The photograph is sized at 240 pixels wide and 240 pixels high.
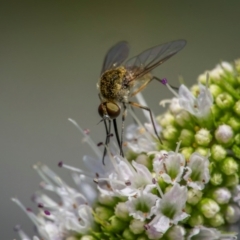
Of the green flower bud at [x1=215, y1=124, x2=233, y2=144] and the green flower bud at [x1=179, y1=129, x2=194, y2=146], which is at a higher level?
the green flower bud at [x1=179, y1=129, x2=194, y2=146]

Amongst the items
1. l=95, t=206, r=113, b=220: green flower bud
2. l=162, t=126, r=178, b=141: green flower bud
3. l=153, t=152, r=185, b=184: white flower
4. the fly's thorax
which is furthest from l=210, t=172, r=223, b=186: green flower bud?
the fly's thorax

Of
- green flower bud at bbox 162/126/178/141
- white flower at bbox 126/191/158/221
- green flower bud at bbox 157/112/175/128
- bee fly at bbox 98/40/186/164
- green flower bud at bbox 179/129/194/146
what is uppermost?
bee fly at bbox 98/40/186/164

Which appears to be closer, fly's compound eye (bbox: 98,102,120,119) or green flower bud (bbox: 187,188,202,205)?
green flower bud (bbox: 187,188,202,205)

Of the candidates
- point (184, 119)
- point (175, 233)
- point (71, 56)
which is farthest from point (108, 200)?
point (71, 56)

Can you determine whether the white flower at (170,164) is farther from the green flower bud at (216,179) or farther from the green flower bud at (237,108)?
the green flower bud at (237,108)

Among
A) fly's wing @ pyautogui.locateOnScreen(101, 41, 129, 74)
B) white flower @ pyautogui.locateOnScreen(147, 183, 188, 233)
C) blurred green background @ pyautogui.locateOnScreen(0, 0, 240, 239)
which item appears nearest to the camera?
white flower @ pyautogui.locateOnScreen(147, 183, 188, 233)

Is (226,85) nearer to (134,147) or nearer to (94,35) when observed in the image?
(134,147)

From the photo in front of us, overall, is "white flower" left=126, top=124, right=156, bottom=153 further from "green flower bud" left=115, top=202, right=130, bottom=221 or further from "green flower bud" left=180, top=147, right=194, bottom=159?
"green flower bud" left=115, top=202, right=130, bottom=221

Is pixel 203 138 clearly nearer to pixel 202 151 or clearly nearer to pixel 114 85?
pixel 202 151

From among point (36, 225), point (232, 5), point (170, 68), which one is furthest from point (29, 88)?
point (36, 225)
